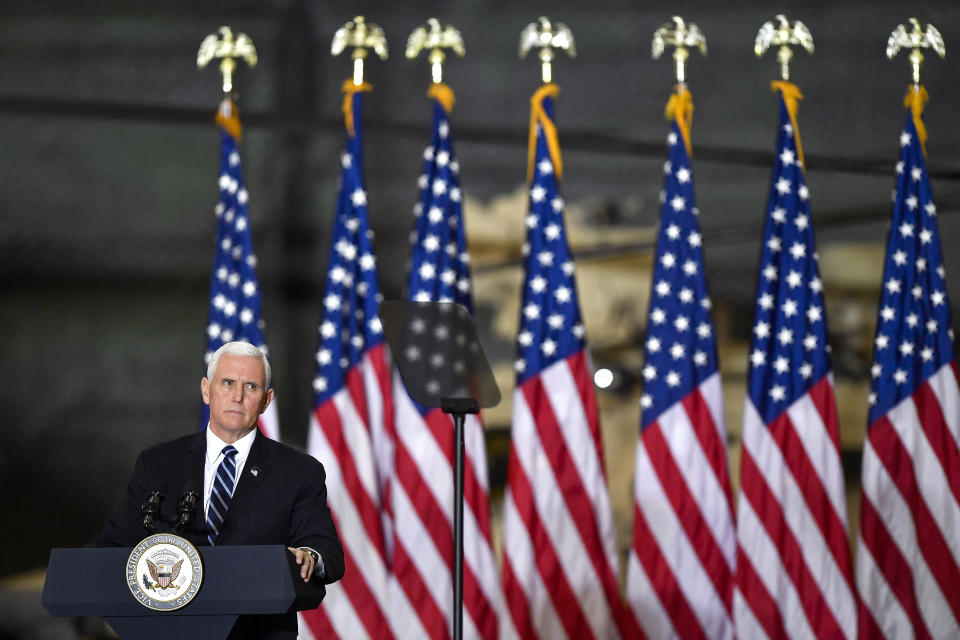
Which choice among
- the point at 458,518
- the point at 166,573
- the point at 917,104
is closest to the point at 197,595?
the point at 166,573

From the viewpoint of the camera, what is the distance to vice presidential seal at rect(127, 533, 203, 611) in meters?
2.61

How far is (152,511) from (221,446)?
372 mm

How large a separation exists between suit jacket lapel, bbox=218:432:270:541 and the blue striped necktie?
0.5 inches

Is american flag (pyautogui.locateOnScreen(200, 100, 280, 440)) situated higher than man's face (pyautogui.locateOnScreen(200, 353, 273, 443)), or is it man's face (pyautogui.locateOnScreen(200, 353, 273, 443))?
american flag (pyautogui.locateOnScreen(200, 100, 280, 440))

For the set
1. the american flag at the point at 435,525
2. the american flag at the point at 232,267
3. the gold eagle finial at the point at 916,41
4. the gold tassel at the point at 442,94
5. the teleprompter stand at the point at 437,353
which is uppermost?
the gold eagle finial at the point at 916,41

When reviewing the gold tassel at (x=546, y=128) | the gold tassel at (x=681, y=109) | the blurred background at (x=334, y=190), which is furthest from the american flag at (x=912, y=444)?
the gold tassel at (x=546, y=128)

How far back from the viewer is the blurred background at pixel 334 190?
655cm

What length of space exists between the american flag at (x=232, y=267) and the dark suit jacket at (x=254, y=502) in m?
2.66

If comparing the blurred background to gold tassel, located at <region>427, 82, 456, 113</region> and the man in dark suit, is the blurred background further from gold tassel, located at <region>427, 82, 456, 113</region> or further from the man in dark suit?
the man in dark suit

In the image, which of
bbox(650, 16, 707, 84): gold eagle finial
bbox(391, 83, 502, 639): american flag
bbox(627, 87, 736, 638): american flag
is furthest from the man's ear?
bbox(650, 16, 707, 84): gold eagle finial

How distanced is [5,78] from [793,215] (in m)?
4.43

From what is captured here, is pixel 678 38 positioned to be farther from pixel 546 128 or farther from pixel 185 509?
pixel 185 509

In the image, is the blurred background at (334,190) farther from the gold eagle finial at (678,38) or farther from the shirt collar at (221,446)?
the shirt collar at (221,446)

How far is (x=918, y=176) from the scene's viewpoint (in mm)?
5918
